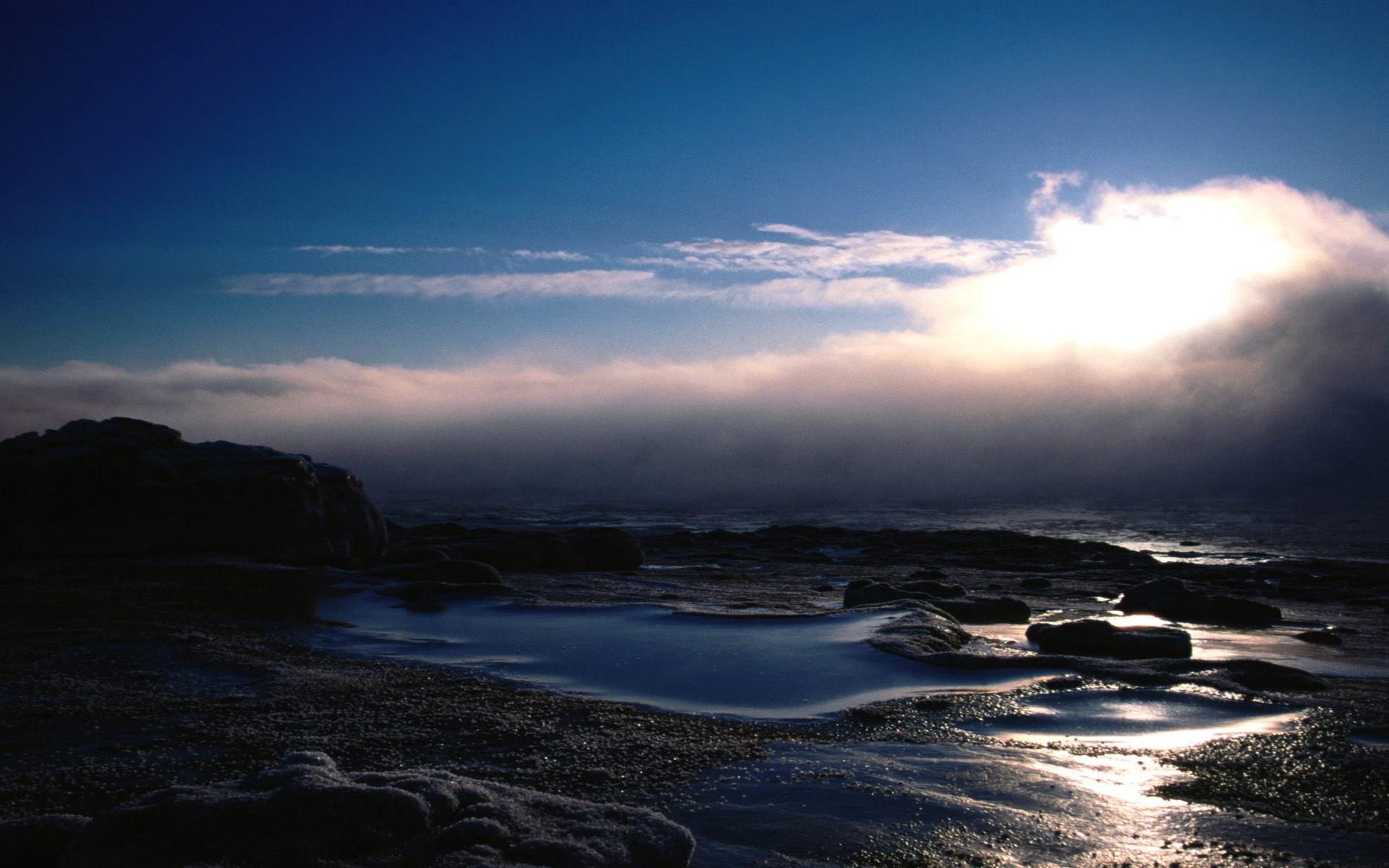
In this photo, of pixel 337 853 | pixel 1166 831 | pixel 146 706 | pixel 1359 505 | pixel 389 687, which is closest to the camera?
pixel 337 853

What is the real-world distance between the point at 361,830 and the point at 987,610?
832 cm

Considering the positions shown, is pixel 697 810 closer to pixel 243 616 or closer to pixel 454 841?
pixel 454 841

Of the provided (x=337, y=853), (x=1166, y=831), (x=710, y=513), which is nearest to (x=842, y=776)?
(x=1166, y=831)

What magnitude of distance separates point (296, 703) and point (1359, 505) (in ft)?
197

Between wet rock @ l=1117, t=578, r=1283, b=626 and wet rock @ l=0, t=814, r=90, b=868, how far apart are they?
36.0 feet

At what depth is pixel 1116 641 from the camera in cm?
712

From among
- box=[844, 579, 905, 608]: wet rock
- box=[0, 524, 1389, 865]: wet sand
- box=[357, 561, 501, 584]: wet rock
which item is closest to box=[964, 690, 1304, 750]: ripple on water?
box=[0, 524, 1389, 865]: wet sand

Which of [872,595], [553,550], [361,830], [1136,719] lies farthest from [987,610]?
[361,830]

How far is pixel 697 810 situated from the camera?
3.32 m

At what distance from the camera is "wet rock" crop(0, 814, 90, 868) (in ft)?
8.43

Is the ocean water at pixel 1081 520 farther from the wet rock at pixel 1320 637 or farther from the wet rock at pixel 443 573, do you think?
the wet rock at pixel 443 573

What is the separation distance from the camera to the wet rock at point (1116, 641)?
7020 millimetres

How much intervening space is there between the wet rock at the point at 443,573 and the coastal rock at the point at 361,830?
28.4 ft

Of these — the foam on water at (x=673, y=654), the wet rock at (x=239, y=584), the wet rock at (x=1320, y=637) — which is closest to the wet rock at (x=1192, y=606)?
the wet rock at (x=1320, y=637)
